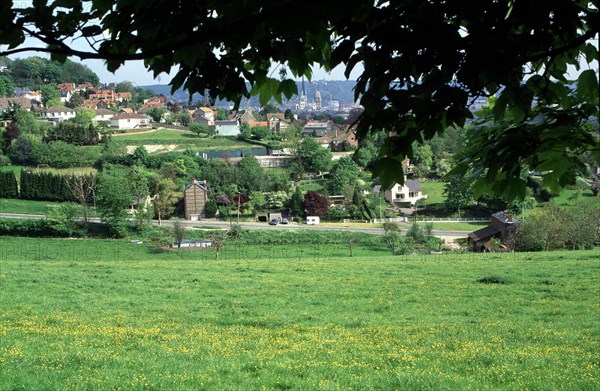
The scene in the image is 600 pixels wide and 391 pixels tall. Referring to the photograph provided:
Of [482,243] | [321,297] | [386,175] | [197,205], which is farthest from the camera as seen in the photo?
[197,205]

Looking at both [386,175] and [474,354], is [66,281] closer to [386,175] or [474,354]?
[474,354]

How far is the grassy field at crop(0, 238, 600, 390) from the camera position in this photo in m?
7.21

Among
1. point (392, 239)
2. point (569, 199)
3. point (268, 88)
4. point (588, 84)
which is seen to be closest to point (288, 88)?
point (268, 88)

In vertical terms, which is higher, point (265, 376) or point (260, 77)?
point (260, 77)

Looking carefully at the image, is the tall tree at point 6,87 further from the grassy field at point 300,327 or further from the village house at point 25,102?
the grassy field at point 300,327

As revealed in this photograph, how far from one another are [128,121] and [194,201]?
2273 inches

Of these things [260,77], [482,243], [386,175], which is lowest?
[482,243]

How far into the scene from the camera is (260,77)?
370cm

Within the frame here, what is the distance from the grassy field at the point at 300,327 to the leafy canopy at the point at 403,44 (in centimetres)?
428

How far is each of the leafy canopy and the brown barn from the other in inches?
2359

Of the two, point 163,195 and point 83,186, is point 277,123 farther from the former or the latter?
point 83,186

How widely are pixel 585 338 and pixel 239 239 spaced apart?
129 feet

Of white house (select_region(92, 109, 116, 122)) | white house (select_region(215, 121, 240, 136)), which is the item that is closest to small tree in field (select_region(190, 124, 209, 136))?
white house (select_region(215, 121, 240, 136))

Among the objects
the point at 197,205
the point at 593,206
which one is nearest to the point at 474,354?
the point at 593,206
